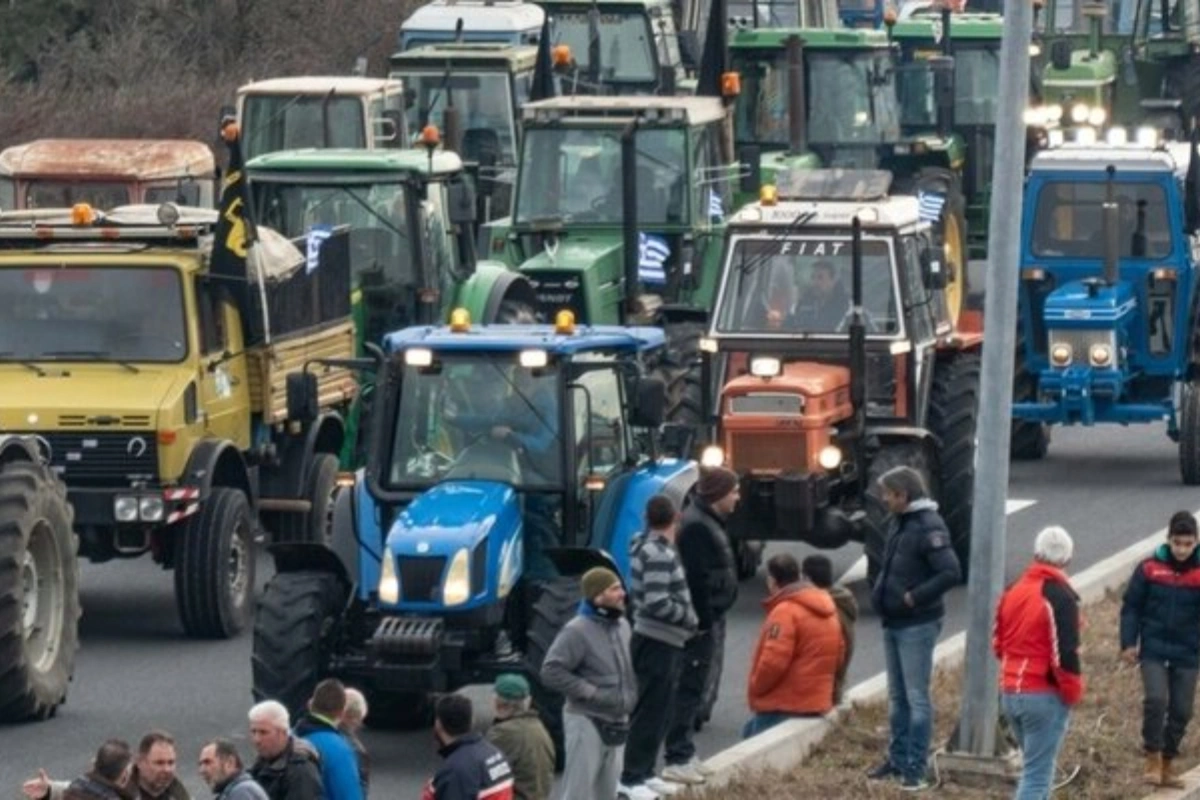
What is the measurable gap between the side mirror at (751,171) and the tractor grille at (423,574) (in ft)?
44.1

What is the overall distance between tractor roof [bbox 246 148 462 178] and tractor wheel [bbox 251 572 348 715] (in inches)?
334

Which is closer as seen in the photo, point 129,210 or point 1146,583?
point 1146,583

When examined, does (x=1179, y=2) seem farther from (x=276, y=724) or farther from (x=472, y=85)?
(x=276, y=724)

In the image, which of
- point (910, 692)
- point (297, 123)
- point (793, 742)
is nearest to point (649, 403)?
point (793, 742)

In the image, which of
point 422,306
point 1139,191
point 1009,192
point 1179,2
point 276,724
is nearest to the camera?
point 276,724

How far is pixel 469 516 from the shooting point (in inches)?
734

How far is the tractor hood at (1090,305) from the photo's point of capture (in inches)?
1126

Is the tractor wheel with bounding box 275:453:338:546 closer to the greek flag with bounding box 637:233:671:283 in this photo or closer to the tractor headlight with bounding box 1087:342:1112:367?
the greek flag with bounding box 637:233:671:283

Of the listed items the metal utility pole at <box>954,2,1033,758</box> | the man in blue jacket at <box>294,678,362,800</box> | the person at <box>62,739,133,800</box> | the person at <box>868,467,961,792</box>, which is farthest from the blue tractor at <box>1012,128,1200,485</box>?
the person at <box>62,739,133,800</box>

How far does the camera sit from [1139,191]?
29500 mm

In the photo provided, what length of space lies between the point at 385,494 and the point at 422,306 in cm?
741

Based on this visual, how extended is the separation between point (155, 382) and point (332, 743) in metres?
7.84

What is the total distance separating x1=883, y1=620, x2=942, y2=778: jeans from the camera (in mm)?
18156

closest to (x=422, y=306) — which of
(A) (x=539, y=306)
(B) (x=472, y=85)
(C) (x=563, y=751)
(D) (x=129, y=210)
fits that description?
(A) (x=539, y=306)
